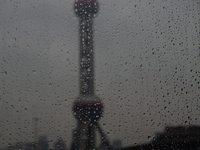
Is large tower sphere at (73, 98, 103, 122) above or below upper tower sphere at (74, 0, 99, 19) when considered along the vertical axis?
Result: below

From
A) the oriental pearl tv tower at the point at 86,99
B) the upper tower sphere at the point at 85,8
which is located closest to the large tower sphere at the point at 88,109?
the oriental pearl tv tower at the point at 86,99

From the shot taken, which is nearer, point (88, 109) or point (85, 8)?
point (88, 109)

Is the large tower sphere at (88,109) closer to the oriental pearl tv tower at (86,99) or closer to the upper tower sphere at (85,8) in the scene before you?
the oriental pearl tv tower at (86,99)

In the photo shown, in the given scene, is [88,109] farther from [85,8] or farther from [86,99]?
[85,8]

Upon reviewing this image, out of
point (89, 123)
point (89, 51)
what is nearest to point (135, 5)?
point (89, 51)

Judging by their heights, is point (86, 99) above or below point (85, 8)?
below

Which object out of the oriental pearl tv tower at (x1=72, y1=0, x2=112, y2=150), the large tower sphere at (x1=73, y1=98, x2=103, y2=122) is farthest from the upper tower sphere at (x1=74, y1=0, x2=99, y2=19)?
the large tower sphere at (x1=73, y1=98, x2=103, y2=122)

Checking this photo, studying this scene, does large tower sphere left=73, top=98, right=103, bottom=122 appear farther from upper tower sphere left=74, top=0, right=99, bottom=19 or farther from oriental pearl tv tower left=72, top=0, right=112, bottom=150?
upper tower sphere left=74, top=0, right=99, bottom=19

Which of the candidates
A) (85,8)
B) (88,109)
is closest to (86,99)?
(88,109)
